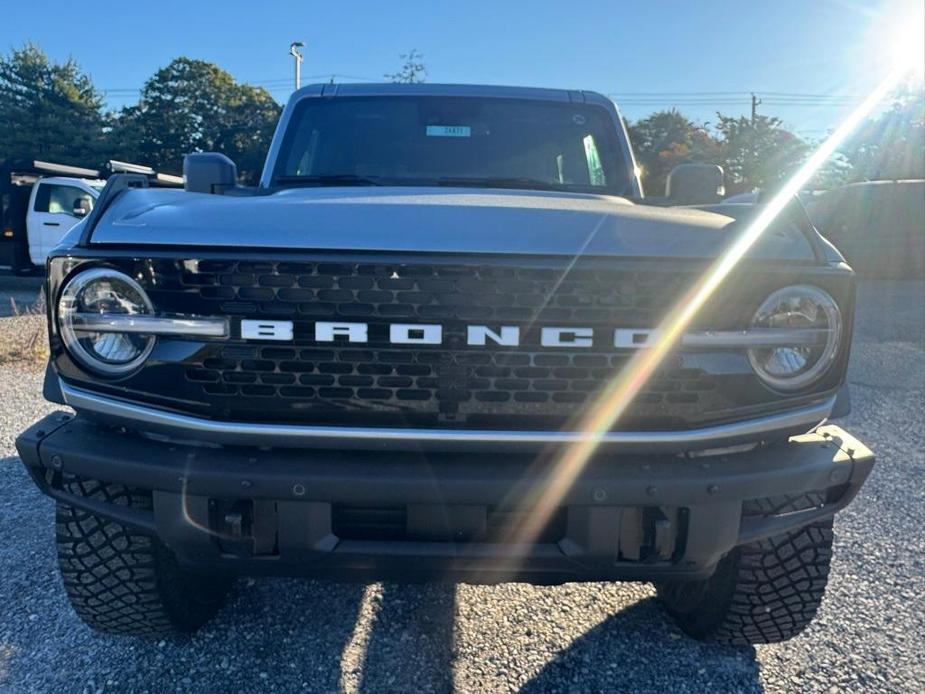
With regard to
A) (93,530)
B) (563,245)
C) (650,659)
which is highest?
(563,245)

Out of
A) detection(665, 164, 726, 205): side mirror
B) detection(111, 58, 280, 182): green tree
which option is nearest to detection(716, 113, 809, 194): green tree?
detection(111, 58, 280, 182): green tree

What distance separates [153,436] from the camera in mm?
1988

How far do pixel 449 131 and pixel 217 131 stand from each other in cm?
4369

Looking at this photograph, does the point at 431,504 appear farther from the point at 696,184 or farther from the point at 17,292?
the point at 17,292

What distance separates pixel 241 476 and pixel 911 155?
2886 cm

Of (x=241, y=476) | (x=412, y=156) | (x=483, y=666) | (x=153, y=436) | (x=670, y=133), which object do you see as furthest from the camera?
(x=670, y=133)

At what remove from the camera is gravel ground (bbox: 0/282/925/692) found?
244cm

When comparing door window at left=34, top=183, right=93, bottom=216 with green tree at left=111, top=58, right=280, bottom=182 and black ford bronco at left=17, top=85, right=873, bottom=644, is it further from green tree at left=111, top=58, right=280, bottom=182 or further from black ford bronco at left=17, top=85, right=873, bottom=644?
green tree at left=111, top=58, right=280, bottom=182

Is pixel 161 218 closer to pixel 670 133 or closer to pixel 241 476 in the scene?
pixel 241 476

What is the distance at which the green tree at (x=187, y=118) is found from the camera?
40.8m

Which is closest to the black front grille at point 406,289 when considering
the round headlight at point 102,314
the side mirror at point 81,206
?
the round headlight at point 102,314

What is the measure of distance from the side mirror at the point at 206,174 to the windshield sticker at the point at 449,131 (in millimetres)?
953

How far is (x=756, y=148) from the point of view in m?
31.1

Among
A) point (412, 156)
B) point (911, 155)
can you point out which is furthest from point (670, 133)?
point (412, 156)
